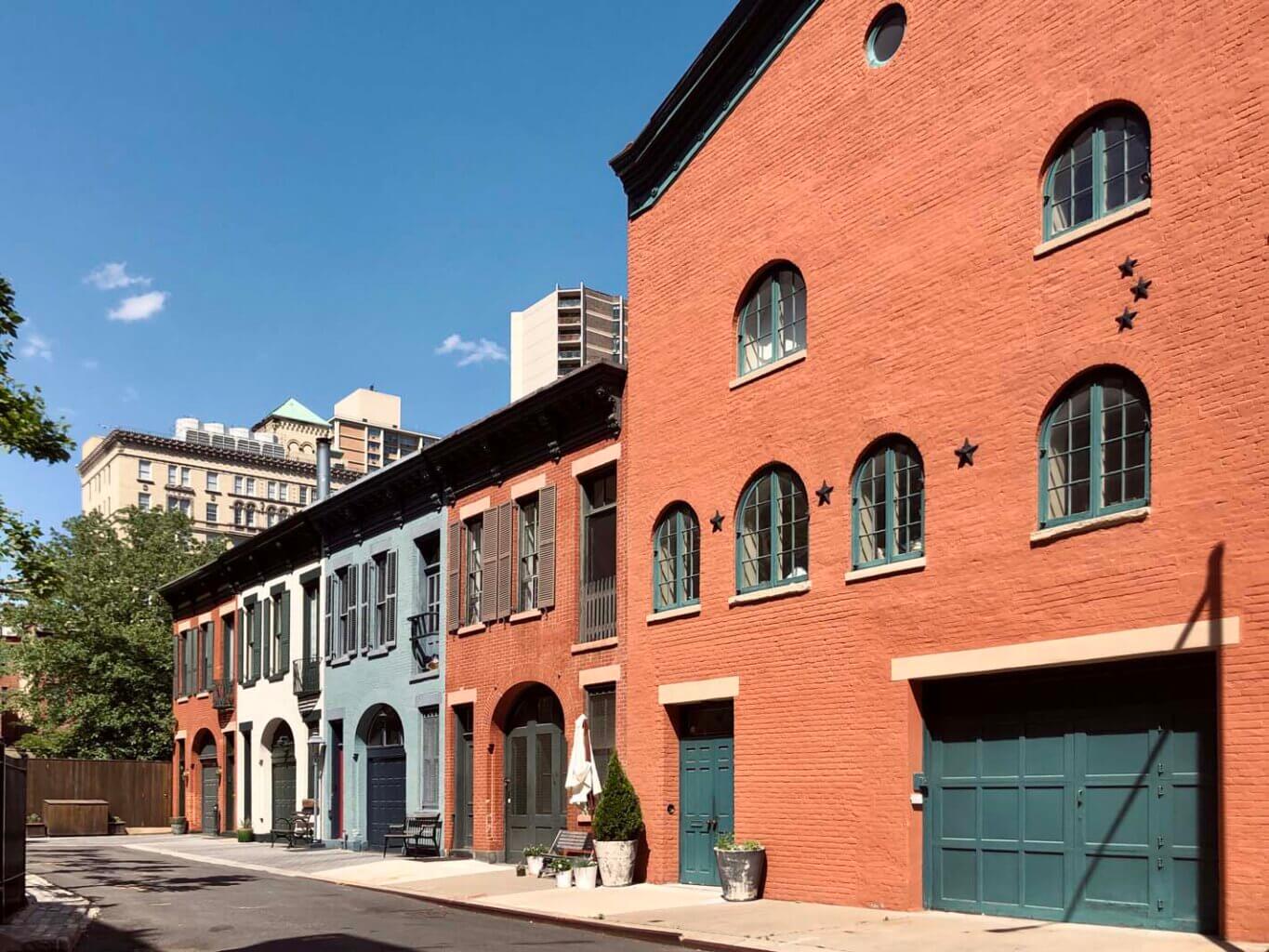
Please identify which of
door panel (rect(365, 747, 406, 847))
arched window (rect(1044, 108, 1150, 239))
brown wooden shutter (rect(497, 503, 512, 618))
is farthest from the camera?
door panel (rect(365, 747, 406, 847))

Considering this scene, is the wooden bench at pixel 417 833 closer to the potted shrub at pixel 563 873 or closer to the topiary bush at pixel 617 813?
the potted shrub at pixel 563 873

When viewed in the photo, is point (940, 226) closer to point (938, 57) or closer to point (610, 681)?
point (938, 57)

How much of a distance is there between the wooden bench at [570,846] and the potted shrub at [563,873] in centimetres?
35

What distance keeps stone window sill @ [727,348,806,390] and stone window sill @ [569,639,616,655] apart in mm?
4777

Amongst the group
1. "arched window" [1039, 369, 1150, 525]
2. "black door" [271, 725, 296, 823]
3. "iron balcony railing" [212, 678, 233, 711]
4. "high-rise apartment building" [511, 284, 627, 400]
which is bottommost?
"black door" [271, 725, 296, 823]

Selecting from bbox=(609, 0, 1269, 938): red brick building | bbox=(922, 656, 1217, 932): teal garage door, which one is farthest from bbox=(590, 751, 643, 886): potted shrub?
bbox=(922, 656, 1217, 932): teal garage door

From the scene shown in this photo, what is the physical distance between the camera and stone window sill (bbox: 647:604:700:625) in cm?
2038

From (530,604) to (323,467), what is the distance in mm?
17285

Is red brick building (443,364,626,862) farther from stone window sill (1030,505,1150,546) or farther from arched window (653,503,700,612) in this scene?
stone window sill (1030,505,1150,546)

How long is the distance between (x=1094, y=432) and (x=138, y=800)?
41830mm

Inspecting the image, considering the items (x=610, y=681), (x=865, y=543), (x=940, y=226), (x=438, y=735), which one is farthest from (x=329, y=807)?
(x=940, y=226)

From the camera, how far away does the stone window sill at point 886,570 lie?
1642cm

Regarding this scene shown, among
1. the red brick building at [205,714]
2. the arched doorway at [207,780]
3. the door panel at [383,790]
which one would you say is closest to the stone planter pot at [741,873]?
the door panel at [383,790]

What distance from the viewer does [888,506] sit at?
675 inches
